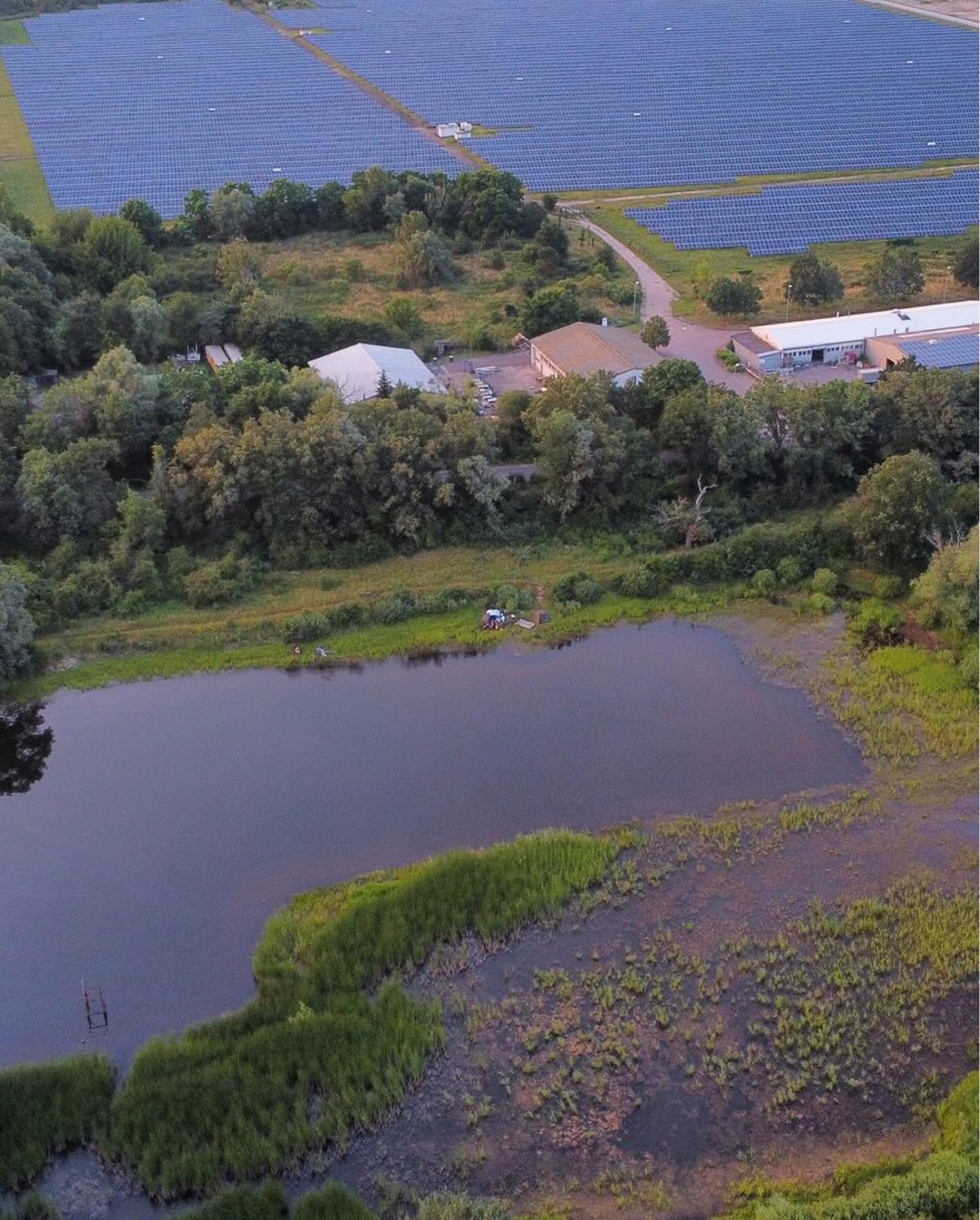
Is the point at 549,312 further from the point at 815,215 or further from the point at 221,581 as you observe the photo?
the point at 815,215

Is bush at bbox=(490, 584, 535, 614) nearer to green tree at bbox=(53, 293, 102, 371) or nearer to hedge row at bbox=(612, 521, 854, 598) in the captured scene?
hedge row at bbox=(612, 521, 854, 598)

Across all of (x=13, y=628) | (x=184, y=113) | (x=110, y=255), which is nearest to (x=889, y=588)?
(x=13, y=628)

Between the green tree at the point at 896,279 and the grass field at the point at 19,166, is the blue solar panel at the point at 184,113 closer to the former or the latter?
the grass field at the point at 19,166

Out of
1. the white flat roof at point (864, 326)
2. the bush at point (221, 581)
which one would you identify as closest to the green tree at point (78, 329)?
the bush at point (221, 581)

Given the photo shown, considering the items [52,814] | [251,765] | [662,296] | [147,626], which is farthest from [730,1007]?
[662,296]

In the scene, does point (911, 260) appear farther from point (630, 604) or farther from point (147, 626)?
point (147, 626)

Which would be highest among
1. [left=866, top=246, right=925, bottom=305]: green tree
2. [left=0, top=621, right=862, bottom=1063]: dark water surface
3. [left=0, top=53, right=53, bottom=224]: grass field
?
[left=0, top=53, right=53, bottom=224]: grass field

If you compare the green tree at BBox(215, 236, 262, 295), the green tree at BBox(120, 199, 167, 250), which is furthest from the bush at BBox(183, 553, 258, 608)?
the green tree at BBox(120, 199, 167, 250)
